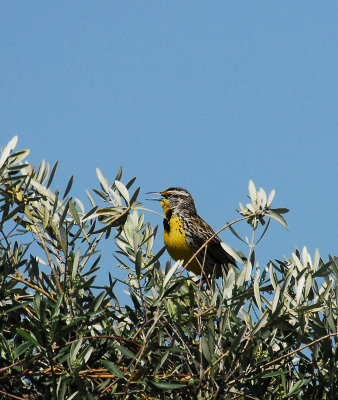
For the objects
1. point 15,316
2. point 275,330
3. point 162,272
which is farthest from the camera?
point 162,272

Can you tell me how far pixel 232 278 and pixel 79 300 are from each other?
0.59 meters

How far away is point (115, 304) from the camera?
305cm

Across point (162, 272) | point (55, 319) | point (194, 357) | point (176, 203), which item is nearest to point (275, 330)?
point (194, 357)

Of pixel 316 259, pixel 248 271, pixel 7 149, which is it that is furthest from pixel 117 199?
pixel 316 259

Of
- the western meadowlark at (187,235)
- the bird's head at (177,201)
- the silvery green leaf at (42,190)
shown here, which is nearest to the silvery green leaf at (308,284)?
the silvery green leaf at (42,190)

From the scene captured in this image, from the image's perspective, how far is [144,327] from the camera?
9.09 ft

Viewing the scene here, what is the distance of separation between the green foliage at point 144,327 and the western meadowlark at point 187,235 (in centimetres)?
328

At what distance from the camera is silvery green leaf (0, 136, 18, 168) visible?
3.05 metres

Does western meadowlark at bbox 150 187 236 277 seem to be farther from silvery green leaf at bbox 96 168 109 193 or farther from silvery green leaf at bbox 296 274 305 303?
silvery green leaf at bbox 296 274 305 303

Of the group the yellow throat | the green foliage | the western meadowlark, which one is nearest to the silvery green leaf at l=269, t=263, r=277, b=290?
the green foliage

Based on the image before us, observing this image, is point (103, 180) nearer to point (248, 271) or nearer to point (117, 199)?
point (117, 199)

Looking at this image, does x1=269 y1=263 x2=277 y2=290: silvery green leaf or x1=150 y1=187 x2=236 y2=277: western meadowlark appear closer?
x1=269 y1=263 x2=277 y2=290: silvery green leaf

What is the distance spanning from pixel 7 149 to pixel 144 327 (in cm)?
92

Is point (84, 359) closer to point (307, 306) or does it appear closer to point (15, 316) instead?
point (15, 316)
